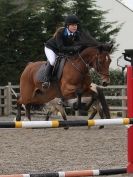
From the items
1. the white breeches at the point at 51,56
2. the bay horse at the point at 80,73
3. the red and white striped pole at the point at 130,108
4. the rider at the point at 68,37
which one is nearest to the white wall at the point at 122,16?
the bay horse at the point at 80,73

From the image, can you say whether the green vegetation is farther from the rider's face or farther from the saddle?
the rider's face

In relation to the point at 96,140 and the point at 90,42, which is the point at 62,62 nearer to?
the point at 90,42

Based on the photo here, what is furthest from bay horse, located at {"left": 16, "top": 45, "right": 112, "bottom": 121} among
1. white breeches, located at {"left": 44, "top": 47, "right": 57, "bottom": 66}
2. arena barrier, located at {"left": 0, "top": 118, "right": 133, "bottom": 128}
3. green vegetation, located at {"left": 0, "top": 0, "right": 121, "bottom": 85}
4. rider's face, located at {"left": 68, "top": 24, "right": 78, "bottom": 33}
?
green vegetation, located at {"left": 0, "top": 0, "right": 121, "bottom": 85}

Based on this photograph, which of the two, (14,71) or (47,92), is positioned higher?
(47,92)

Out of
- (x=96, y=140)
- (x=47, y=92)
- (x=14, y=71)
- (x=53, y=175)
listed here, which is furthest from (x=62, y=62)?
(x=14, y=71)

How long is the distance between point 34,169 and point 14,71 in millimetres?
17996

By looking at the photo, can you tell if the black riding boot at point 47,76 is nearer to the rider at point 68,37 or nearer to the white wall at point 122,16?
the rider at point 68,37

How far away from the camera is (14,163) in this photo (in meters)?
7.75

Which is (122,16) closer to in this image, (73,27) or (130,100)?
(73,27)

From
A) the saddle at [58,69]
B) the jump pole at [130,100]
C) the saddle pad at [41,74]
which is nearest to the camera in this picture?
the jump pole at [130,100]

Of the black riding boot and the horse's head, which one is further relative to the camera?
the black riding boot

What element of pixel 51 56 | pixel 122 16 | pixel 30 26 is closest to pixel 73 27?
pixel 51 56

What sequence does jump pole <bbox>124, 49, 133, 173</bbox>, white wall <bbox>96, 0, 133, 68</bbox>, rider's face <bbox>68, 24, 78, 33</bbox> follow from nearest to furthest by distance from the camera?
jump pole <bbox>124, 49, 133, 173</bbox>, rider's face <bbox>68, 24, 78, 33</bbox>, white wall <bbox>96, 0, 133, 68</bbox>

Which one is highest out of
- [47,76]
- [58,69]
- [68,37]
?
[68,37]
